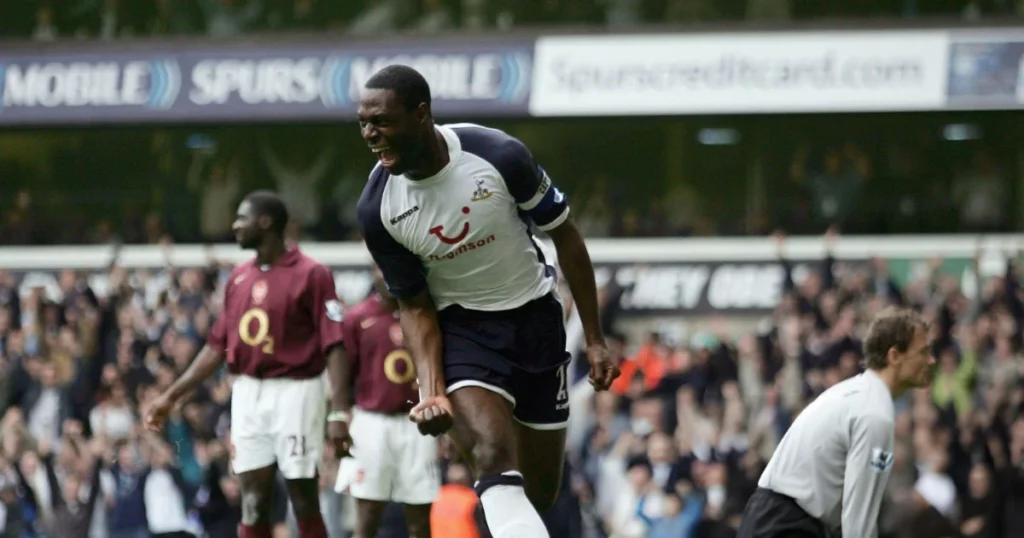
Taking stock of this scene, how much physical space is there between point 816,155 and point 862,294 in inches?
192

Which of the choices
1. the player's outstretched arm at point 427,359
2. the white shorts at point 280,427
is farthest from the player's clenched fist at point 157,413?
the player's outstretched arm at point 427,359

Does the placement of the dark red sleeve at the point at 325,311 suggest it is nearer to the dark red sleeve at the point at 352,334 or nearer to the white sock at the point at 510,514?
the dark red sleeve at the point at 352,334

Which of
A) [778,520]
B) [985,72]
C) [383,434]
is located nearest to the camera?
[778,520]

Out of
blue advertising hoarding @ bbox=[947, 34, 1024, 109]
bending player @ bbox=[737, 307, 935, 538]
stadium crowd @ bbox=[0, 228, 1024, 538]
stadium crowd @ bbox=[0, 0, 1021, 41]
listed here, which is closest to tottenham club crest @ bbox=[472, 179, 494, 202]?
bending player @ bbox=[737, 307, 935, 538]

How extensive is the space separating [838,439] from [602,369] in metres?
1.04

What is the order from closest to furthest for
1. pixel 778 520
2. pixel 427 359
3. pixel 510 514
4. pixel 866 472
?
pixel 510 514 → pixel 866 472 → pixel 427 359 → pixel 778 520

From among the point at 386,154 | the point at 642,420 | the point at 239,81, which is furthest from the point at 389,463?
the point at 239,81

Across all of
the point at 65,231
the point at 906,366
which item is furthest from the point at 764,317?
the point at 906,366

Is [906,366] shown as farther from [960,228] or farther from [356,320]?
[960,228]

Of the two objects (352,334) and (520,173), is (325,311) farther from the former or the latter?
(520,173)

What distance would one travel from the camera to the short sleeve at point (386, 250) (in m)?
7.16

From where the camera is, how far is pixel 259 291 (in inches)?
405

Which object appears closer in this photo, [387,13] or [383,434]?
[383,434]

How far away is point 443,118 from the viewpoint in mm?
23781
